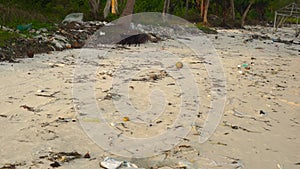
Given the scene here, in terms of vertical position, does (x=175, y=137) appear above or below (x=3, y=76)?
below

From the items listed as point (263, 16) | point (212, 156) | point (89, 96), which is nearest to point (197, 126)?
point (212, 156)

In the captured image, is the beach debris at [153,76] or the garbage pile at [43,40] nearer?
the beach debris at [153,76]

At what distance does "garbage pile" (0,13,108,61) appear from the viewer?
8123mm

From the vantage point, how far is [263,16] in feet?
120

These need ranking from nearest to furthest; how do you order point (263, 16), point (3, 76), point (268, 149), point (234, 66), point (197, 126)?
point (268, 149) → point (197, 126) → point (3, 76) → point (234, 66) → point (263, 16)

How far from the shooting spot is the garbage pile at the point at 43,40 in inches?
320

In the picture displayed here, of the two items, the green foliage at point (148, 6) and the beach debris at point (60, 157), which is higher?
the green foliage at point (148, 6)

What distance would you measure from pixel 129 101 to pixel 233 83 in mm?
2639

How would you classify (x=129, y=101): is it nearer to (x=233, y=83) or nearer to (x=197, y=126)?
(x=197, y=126)

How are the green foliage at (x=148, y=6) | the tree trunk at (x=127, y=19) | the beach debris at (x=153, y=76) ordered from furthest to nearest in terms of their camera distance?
the green foliage at (x=148, y=6) < the tree trunk at (x=127, y=19) < the beach debris at (x=153, y=76)

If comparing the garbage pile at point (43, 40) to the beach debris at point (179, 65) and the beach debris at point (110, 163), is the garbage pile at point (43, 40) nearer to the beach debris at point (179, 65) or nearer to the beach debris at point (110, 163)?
the beach debris at point (179, 65)

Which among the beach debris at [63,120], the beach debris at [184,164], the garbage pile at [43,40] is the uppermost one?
the garbage pile at [43,40]

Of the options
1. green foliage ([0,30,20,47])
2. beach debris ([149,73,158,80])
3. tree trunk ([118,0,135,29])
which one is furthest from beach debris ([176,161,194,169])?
tree trunk ([118,0,135,29])

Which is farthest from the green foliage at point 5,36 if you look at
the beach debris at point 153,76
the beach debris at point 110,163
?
the beach debris at point 110,163
